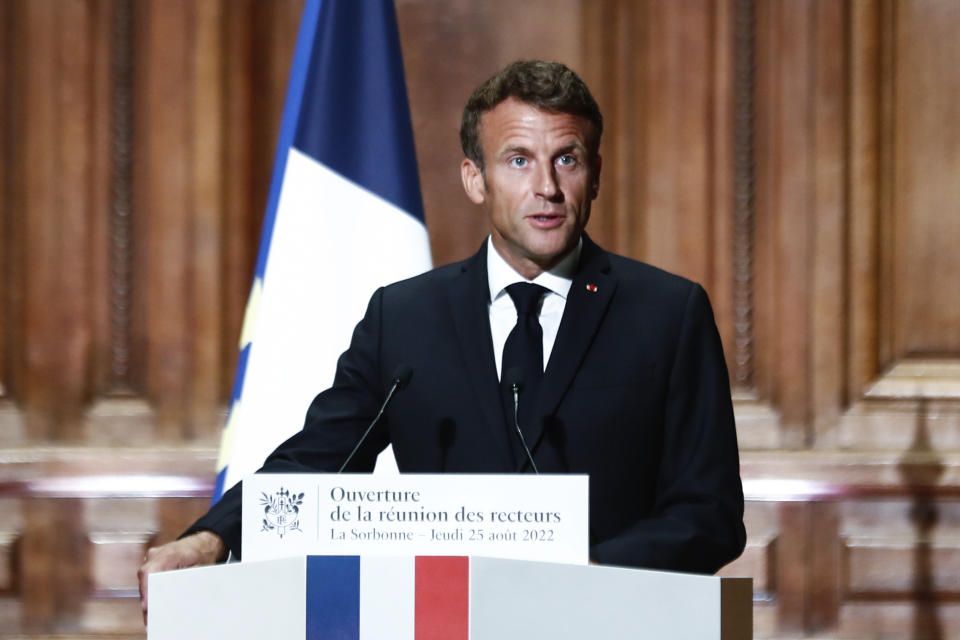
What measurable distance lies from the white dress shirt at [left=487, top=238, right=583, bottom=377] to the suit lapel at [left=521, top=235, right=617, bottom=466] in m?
0.02

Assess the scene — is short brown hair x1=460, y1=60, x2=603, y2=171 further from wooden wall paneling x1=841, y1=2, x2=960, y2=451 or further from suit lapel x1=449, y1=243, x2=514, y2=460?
wooden wall paneling x1=841, y1=2, x2=960, y2=451

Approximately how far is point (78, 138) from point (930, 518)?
2.97 metres

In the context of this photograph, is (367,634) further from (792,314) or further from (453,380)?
(792,314)

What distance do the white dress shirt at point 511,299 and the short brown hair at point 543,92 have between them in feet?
0.58

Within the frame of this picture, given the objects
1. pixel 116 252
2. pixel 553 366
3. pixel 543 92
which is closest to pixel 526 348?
pixel 553 366

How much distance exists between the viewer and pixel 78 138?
3.67 metres

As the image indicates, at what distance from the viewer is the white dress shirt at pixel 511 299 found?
186 cm

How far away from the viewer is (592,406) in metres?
1.77

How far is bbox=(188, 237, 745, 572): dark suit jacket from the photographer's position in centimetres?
174

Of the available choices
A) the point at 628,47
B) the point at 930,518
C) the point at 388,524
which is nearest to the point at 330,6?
the point at 628,47

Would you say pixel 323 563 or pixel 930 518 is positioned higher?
pixel 323 563

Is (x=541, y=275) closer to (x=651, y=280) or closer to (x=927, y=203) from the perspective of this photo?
(x=651, y=280)

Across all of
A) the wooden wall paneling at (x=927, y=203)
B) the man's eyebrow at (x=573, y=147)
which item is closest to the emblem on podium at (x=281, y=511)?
the man's eyebrow at (x=573, y=147)

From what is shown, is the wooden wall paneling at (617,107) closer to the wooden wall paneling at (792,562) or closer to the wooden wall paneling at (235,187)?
the wooden wall paneling at (792,562)
